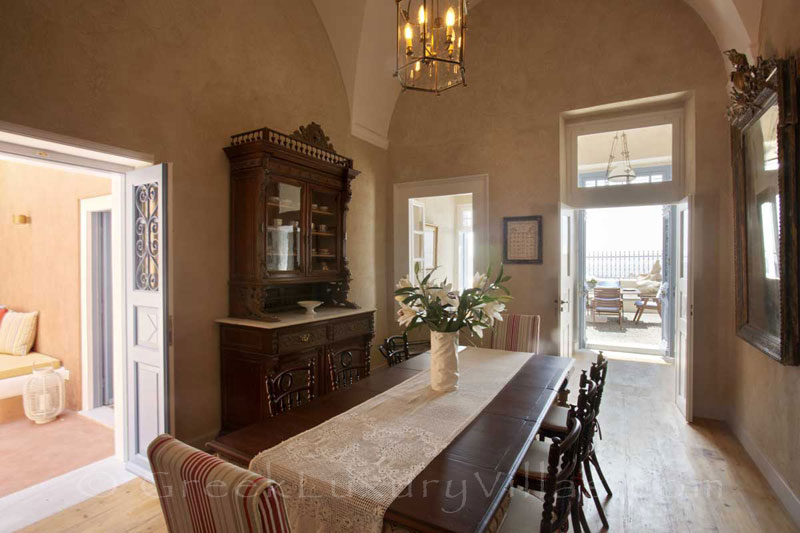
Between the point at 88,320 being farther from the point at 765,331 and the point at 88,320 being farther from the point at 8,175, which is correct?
the point at 765,331

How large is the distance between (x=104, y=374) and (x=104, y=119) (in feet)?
9.18

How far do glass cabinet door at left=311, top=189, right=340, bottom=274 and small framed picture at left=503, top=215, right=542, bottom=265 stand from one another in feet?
6.18

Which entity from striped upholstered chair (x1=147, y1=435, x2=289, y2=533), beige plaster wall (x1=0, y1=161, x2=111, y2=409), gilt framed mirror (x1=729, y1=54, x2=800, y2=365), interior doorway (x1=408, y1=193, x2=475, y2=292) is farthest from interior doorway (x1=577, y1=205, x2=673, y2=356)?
beige plaster wall (x1=0, y1=161, x2=111, y2=409)

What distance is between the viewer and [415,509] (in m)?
1.09

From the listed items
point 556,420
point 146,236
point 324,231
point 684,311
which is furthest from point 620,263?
point 146,236

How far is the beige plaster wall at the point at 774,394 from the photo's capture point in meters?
2.23

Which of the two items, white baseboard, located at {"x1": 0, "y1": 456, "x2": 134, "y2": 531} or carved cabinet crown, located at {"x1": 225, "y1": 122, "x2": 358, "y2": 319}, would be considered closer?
white baseboard, located at {"x1": 0, "y1": 456, "x2": 134, "y2": 531}

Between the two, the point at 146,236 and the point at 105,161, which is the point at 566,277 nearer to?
the point at 146,236

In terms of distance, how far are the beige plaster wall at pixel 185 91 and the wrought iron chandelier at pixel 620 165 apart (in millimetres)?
3166

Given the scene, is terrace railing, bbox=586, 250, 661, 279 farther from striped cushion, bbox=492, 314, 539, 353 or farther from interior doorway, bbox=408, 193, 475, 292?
striped cushion, bbox=492, 314, 539, 353

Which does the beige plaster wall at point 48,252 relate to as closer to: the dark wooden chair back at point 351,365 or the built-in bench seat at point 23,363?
the built-in bench seat at point 23,363

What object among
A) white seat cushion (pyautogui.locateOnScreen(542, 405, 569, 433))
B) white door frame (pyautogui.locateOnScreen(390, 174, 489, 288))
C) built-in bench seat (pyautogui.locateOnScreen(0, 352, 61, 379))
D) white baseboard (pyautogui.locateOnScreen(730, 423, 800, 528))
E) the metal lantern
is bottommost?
white baseboard (pyautogui.locateOnScreen(730, 423, 800, 528))

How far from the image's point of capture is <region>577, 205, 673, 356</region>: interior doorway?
A: 6051 mm

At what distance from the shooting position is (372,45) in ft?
14.5
